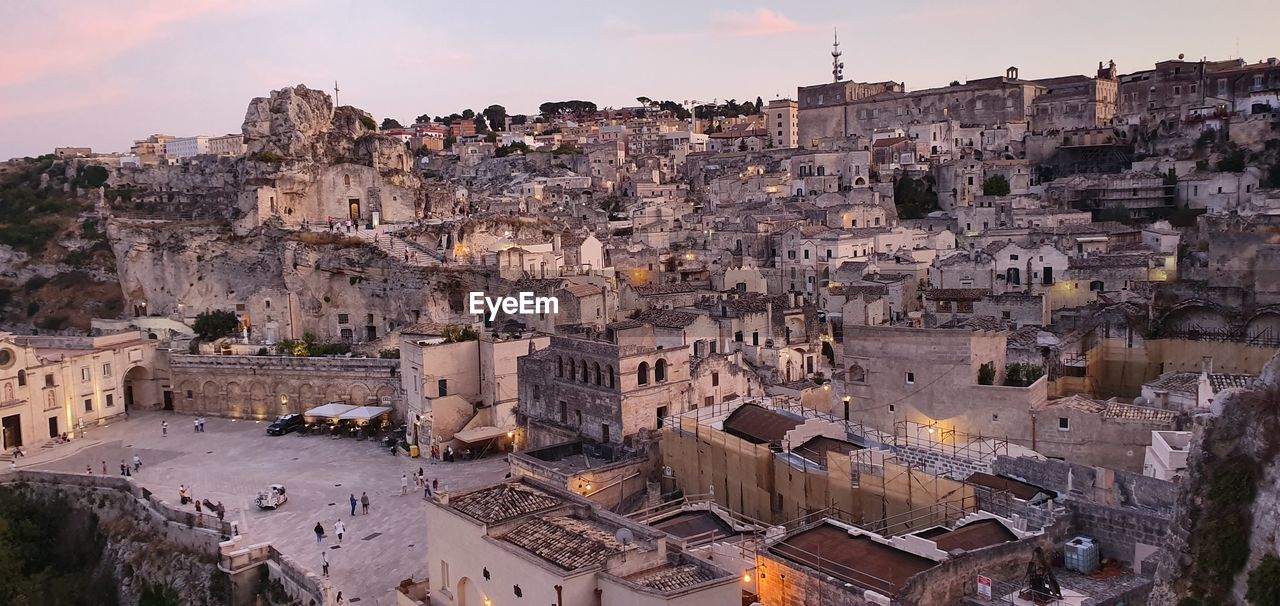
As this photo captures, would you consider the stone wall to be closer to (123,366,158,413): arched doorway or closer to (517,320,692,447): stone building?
(517,320,692,447): stone building

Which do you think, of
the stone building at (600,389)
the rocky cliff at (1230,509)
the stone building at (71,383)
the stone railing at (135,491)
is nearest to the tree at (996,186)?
the stone building at (600,389)

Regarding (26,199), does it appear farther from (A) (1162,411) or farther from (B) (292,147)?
(A) (1162,411)

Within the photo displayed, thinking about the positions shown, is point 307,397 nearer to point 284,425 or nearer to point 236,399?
point 284,425

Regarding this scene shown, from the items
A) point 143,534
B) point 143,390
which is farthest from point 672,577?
point 143,390

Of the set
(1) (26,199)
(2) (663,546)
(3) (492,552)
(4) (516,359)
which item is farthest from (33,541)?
(1) (26,199)

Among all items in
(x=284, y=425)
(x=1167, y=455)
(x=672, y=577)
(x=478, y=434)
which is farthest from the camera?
(x=284, y=425)

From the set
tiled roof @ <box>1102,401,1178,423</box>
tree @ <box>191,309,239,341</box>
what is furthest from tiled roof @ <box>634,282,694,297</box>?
tiled roof @ <box>1102,401,1178,423</box>
